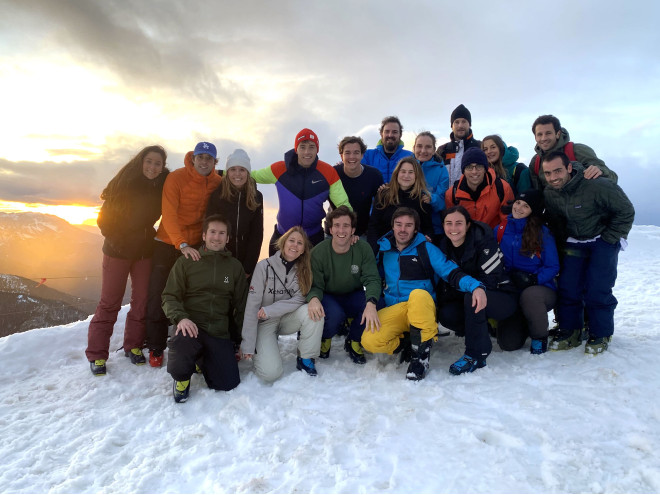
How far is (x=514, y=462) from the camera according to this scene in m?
2.99

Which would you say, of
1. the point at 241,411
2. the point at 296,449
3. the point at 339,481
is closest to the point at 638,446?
the point at 339,481

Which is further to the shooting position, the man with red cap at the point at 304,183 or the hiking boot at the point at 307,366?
the man with red cap at the point at 304,183

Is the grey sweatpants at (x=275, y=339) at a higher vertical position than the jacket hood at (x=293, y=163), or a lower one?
lower

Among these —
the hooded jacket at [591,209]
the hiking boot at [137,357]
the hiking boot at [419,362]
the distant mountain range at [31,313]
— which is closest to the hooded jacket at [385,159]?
the hooded jacket at [591,209]

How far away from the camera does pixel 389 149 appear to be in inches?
264

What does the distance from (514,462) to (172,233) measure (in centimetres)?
463

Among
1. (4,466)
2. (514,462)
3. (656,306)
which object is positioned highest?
(656,306)

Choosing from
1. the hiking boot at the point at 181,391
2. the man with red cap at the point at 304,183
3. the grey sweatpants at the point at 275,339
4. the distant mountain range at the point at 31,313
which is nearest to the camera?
the hiking boot at the point at 181,391

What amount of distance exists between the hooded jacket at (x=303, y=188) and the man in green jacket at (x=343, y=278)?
2.04 ft

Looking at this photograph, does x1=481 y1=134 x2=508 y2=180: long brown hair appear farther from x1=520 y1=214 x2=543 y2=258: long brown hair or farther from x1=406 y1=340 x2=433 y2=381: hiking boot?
x1=406 y1=340 x2=433 y2=381: hiking boot

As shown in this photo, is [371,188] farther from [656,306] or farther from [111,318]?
[656,306]

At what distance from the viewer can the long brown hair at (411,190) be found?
538 centimetres

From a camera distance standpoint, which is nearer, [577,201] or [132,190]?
[577,201]

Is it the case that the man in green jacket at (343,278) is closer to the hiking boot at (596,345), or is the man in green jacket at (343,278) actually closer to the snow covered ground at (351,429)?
the snow covered ground at (351,429)
